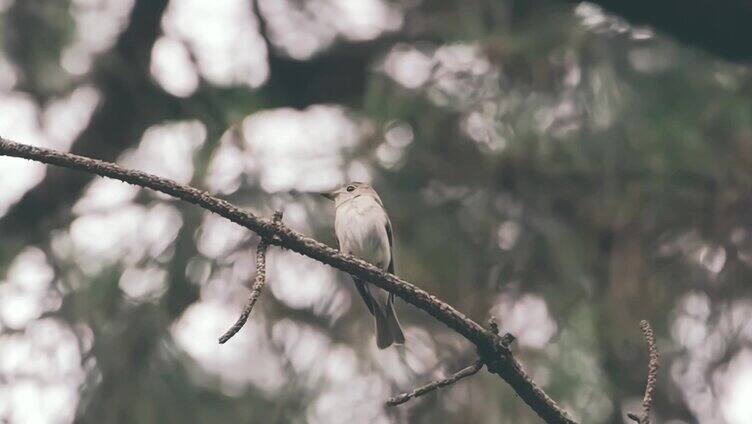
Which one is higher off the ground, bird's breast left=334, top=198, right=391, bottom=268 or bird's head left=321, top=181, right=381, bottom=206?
bird's head left=321, top=181, right=381, bottom=206

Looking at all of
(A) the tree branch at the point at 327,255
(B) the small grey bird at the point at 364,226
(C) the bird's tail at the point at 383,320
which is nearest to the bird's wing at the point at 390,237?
(B) the small grey bird at the point at 364,226

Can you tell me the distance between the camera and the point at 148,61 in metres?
3.76

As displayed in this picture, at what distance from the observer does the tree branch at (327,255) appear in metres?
1.51

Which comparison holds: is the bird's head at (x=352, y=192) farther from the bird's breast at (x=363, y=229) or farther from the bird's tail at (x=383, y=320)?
the bird's tail at (x=383, y=320)

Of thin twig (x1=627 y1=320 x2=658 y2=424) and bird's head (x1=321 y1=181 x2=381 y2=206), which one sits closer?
thin twig (x1=627 y1=320 x2=658 y2=424)

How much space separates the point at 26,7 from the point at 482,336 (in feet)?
8.47

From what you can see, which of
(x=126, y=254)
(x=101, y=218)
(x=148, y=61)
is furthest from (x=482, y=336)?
(x=148, y=61)

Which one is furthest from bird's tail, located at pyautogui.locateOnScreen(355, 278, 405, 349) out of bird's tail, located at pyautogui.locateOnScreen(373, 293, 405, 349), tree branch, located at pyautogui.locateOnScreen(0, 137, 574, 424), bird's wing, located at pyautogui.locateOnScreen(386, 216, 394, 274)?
tree branch, located at pyautogui.locateOnScreen(0, 137, 574, 424)

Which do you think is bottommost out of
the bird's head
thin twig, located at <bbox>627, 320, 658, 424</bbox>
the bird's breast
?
the bird's breast

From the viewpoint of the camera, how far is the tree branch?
1.51m

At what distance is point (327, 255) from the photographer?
1573 millimetres

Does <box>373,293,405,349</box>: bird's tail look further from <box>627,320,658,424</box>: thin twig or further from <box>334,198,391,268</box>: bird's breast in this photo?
<box>627,320,658,424</box>: thin twig

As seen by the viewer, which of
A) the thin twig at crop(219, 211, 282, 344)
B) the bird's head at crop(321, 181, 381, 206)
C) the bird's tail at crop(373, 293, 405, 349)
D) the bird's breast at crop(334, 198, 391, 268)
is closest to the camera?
the thin twig at crop(219, 211, 282, 344)

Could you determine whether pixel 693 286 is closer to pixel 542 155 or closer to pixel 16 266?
pixel 542 155
